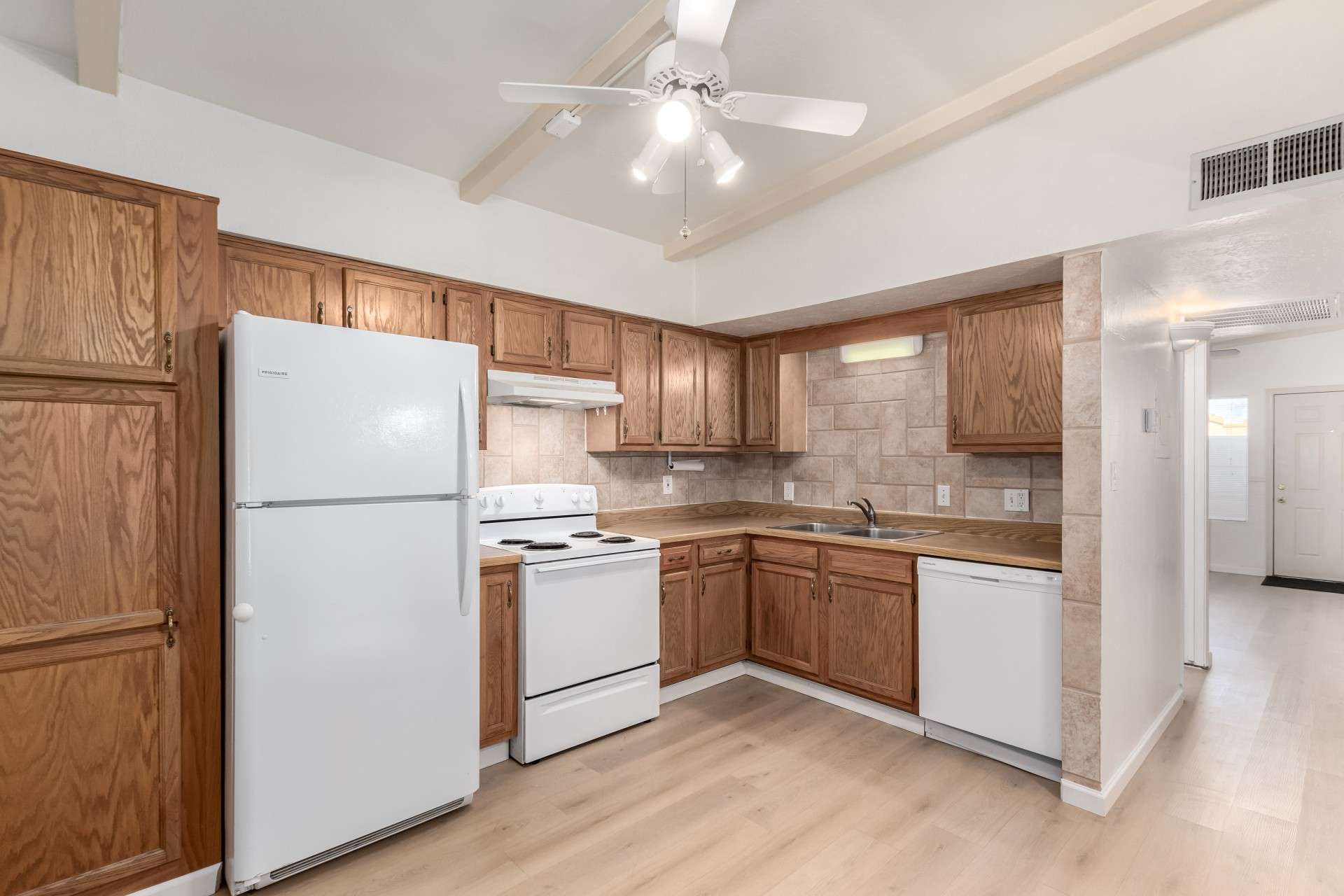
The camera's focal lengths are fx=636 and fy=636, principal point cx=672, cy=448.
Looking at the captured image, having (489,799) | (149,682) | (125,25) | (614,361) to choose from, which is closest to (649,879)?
(489,799)

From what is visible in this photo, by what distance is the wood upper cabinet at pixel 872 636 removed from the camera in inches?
120

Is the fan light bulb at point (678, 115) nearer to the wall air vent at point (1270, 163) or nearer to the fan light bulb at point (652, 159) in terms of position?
the fan light bulb at point (652, 159)

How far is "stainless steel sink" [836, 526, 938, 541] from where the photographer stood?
358 cm

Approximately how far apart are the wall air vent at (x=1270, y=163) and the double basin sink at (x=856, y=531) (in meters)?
1.90

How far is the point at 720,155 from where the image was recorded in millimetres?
1965

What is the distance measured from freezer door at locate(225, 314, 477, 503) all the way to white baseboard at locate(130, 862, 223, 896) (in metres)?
1.16

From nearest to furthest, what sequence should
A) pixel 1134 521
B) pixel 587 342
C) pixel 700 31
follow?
pixel 700 31
pixel 1134 521
pixel 587 342

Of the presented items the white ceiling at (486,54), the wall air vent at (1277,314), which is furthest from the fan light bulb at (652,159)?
the wall air vent at (1277,314)

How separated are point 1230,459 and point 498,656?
7952mm

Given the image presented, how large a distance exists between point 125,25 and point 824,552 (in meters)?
3.45

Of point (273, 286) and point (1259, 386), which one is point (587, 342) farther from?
point (1259, 386)

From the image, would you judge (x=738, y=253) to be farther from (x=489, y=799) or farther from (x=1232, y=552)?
(x=1232, y=552)

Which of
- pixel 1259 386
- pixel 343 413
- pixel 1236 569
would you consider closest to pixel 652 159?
pixel 343 413

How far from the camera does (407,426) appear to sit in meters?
2.25
